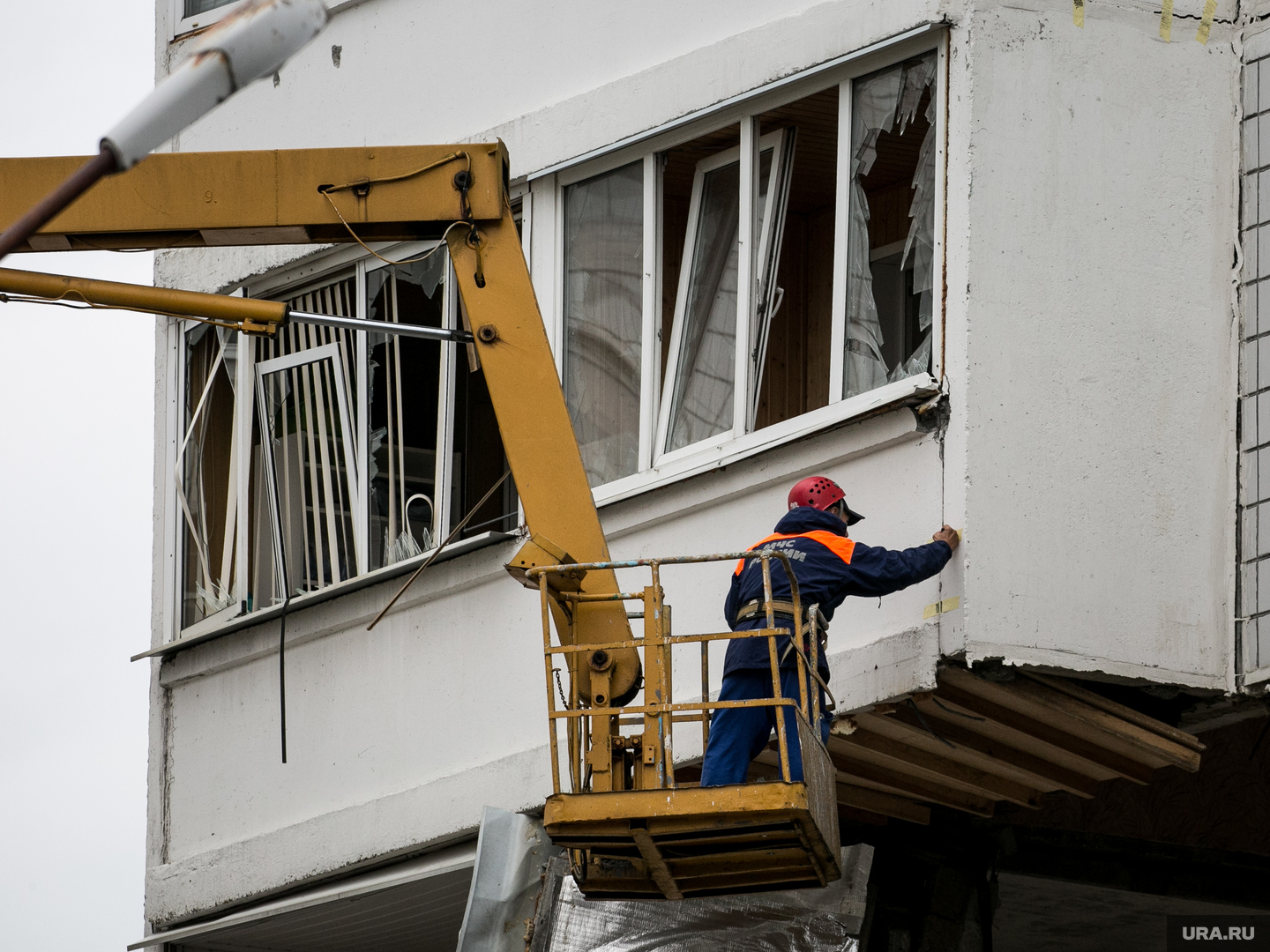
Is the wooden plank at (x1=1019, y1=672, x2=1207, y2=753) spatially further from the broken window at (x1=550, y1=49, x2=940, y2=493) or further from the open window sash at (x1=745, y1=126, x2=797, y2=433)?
the open window sash at (x1=745, y1=126, x2=797, y2=433)

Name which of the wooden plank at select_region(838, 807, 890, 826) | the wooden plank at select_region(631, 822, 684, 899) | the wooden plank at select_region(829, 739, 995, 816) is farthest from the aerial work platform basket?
the wooden plank at select_region(838, 807, 890, 826)

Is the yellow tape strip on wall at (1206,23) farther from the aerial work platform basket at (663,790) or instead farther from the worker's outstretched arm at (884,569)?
the aerial work platform basket at (663,790)

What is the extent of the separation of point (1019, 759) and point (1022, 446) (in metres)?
2.07

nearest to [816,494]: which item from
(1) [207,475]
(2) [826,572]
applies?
(2) [826,572]

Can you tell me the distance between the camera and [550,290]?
12.3 meters

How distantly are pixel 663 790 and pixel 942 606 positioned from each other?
78.9 inches

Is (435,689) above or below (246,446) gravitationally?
below

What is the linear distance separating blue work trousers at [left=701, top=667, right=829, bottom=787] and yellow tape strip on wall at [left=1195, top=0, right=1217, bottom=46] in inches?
156

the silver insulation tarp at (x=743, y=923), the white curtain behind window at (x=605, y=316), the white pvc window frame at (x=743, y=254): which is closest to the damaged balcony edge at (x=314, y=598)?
the white curtain behind window at (x=605, y=316)

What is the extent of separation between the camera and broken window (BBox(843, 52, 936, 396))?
1053 cm

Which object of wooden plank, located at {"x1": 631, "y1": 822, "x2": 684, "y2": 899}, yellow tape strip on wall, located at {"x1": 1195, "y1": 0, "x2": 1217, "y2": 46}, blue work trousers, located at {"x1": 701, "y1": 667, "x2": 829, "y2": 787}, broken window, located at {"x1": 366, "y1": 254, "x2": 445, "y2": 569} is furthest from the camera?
broken window, located at {"x1": 366, "y1": 254, "x2": 445, "y2": 569}

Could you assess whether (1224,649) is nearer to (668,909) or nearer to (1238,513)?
(1238,513)

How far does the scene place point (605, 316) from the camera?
477 inches

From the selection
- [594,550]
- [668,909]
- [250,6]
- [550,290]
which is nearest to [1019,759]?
[668,909]
